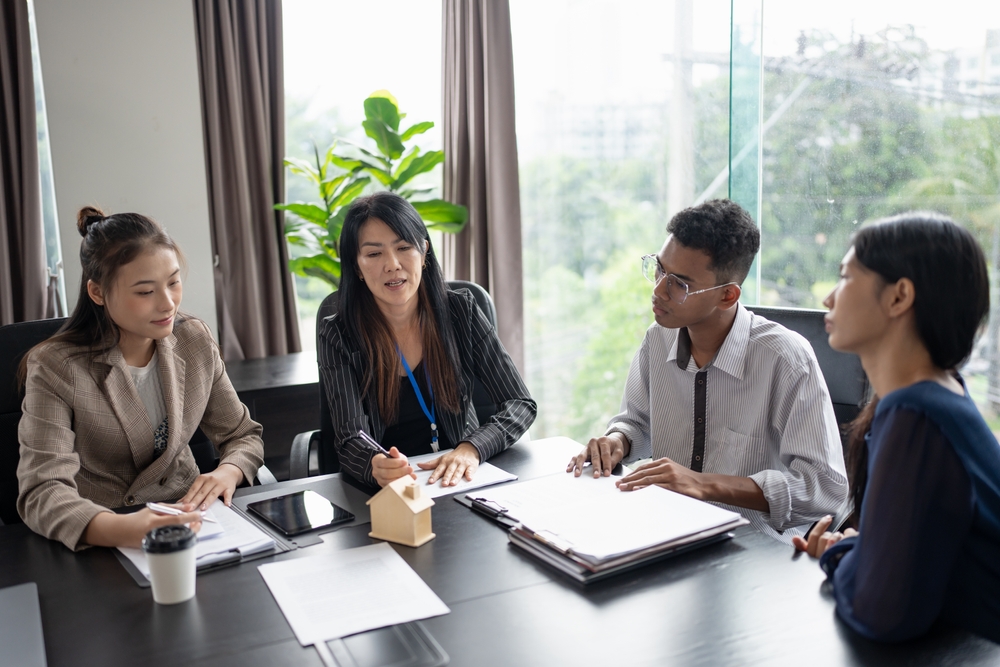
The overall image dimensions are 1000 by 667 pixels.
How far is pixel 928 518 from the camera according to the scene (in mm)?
884

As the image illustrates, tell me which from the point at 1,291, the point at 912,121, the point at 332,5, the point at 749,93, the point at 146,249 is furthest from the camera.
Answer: the point at 332,5

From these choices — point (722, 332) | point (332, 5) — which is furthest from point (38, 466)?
point (332, 5)

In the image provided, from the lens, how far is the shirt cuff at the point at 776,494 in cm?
148

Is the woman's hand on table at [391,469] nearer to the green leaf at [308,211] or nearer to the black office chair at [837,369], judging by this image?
the black office chair at [837,369]

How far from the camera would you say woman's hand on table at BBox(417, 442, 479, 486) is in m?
1.60

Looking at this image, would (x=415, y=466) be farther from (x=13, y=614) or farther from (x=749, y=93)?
(x=749, y=93)

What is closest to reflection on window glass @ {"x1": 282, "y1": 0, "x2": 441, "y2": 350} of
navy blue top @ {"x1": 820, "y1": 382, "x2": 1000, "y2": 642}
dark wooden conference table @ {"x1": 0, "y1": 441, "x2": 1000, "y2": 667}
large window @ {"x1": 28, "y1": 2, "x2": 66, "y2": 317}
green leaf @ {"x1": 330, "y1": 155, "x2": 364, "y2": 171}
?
green leaf @ {"x1": 330, "y1": 155, "x2": 364, "y2": 171}

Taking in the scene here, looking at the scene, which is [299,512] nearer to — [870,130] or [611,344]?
[870,130]

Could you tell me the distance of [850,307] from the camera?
39.1 inches

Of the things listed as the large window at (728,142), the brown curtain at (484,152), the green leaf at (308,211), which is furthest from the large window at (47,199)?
the large window at (728,142)

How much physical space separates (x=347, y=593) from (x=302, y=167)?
249cm

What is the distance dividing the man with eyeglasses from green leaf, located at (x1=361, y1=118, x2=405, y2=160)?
5.85 feet

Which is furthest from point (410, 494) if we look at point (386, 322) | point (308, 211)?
point (308, 211)

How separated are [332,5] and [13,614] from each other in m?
3.13
